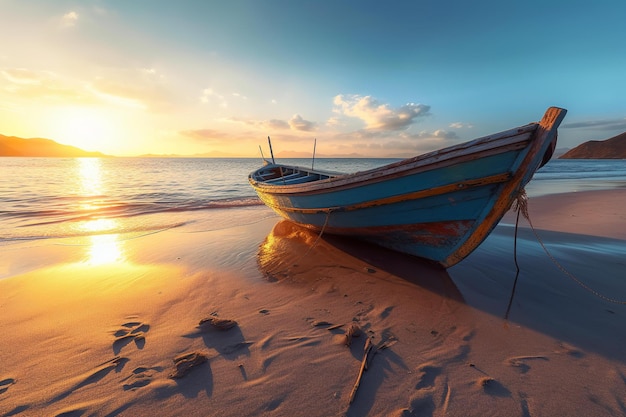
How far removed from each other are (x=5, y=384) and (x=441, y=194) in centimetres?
502

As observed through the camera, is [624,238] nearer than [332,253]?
No

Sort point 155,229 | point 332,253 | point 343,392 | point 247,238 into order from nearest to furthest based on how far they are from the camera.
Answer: point 343,392 → point 332,253 → point 247,238 → point 155,229

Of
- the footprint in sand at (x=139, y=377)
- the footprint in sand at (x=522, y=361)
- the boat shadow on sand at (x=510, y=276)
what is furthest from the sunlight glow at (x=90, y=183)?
the footprint in sand at (x=522, y=361)

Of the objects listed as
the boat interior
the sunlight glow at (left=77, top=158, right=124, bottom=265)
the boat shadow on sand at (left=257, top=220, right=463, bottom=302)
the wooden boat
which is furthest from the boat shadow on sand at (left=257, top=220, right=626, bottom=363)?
the boat interior

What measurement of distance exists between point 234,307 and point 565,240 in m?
7.67

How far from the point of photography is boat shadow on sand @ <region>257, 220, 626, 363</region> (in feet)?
10.7

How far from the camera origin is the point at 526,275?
4.61 metres

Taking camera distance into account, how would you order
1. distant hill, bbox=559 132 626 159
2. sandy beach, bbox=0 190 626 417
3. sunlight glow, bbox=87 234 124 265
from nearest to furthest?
sandy beach, bbox=0 190 626 417
sunlight glow, bbox=87 234 124 265
distant hill, bbox=559 132 626 159

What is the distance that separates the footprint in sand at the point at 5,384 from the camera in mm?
2248

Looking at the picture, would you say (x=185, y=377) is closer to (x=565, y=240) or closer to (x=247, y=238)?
(x=247, y=238)

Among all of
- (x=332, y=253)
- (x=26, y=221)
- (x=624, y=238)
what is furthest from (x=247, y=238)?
(x=624, y=238)

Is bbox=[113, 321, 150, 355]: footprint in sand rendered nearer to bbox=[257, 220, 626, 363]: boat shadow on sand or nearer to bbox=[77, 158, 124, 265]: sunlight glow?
bbox=[257, 220, 626, 363]: boat shadow on sand

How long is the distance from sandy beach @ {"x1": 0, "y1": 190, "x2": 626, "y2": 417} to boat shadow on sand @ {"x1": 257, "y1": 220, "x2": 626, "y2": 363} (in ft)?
0.10

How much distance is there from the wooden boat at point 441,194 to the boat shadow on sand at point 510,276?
45 cm
